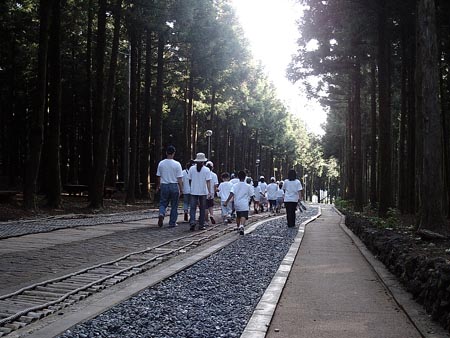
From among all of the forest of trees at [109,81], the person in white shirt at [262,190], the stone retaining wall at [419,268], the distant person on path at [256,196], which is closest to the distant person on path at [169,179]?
the stone retaining wall at [419,268]

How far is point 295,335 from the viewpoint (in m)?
4.83

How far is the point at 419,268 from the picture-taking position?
6348mm

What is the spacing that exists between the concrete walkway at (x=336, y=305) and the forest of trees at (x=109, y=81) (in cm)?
1202

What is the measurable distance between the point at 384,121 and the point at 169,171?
7.28 m

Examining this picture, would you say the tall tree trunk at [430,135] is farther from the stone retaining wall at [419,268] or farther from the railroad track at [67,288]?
the railroad track at [67,288]

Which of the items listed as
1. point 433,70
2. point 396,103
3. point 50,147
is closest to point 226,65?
point 396,103

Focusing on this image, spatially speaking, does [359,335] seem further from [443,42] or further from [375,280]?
[443,42]

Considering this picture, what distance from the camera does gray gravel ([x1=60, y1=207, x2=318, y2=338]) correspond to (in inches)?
193

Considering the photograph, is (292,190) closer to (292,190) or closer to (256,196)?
(292,190)

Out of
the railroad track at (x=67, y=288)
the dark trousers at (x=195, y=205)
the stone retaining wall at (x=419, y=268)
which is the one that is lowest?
the railroad track at (x=67, y=288)

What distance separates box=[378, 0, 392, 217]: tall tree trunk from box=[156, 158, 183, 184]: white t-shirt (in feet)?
21.9

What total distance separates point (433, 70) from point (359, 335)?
6722 mm

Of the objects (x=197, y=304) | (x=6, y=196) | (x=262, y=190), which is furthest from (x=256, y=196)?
(x=197, y=304)

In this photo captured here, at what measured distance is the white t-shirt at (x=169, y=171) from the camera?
13883 millimetres
